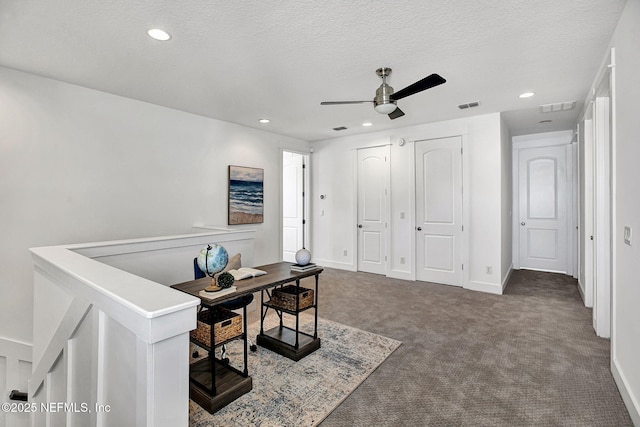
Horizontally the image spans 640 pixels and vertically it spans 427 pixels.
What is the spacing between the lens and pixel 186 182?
14.2ft

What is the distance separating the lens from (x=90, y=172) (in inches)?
135

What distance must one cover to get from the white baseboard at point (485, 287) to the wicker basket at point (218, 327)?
3.79 metres

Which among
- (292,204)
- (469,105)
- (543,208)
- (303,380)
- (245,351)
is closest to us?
(245,351)

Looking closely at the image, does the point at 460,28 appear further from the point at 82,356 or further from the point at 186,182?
the point at 186,182

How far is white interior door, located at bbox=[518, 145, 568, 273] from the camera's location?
5.66 m

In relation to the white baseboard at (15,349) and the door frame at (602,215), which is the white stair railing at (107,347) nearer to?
the white baseboard at (15,349)

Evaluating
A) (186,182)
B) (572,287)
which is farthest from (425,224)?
(186,182)

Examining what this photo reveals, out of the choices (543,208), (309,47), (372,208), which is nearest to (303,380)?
(309,47)

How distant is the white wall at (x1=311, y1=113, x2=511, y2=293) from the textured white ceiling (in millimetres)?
828

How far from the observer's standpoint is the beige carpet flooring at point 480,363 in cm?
188

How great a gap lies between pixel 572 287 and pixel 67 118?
23.2 feet

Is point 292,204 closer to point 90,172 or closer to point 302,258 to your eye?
point 90,172

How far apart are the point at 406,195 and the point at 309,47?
3.32 metres

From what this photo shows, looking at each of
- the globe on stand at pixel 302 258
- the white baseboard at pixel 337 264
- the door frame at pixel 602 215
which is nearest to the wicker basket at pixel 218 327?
the globe on stand at pixel 302 258
